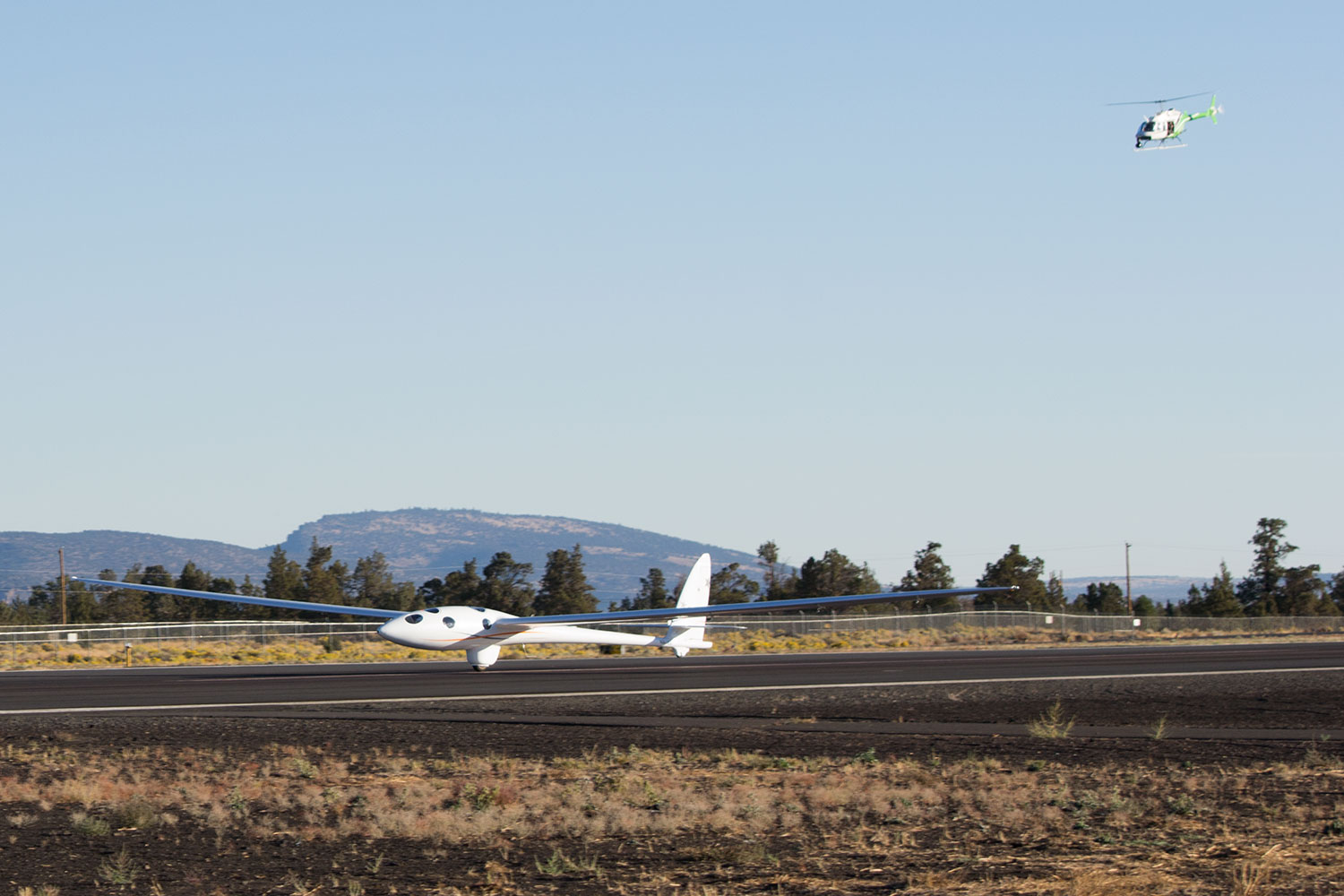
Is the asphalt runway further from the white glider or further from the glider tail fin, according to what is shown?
the white glider

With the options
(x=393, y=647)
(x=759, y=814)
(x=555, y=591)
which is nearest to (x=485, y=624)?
(x=759, y=814)

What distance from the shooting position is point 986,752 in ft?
61.8

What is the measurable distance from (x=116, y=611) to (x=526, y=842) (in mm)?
112632

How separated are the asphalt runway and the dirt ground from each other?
487 cm

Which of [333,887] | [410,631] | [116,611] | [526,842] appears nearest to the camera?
[333,887]

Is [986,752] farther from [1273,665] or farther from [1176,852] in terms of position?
[1273,665]

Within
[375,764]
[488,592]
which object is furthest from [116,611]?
[375,764]

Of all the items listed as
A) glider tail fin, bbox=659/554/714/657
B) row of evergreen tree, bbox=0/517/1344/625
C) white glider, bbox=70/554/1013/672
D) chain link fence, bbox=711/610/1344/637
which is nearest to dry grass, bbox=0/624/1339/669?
chain link fence, bbox=711/610/1344/637

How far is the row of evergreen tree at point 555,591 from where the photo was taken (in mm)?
116250

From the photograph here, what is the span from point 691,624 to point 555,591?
76.9 meters

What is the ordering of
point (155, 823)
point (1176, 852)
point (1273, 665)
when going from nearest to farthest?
point (1176, 852) < point (155, 823) < point (1273, 665)

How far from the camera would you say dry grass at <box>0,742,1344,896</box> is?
10.5 metres

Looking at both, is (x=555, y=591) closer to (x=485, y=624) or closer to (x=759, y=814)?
(x=485, y=624)

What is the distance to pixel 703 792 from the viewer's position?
15.1 meters
